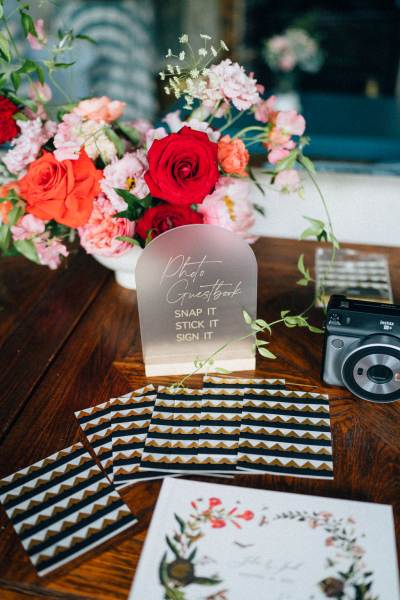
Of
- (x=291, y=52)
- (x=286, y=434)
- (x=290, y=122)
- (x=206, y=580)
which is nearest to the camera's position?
(x=206, y=580)

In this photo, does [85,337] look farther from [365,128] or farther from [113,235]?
[365,128]

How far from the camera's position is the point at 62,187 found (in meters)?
0.84

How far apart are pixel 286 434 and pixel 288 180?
0.44 m

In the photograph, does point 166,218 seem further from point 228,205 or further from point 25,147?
point 25,147

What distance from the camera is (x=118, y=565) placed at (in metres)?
0.61

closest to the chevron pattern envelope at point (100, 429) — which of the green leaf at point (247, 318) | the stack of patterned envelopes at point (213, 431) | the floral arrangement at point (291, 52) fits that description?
the stack of patterned envelopes at point (213, 431)

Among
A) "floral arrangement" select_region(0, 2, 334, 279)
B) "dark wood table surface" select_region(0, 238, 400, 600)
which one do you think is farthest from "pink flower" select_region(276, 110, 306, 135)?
"dark wood table surface" select_region(0, 238, 400, 600)

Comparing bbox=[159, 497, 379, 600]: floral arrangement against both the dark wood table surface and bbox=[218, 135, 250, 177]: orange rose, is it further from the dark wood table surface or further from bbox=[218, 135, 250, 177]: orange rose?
bbox=[218, 135, 250, 177]: orange rose

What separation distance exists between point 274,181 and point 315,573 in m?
0.62

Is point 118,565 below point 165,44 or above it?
below

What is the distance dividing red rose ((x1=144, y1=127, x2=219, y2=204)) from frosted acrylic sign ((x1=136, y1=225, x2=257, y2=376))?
0.22 ft

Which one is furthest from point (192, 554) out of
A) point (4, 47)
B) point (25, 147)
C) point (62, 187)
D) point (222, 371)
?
point (4, 47)

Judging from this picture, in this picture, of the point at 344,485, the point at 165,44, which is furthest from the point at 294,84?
the point at 344,485

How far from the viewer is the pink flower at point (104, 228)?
0.87m
